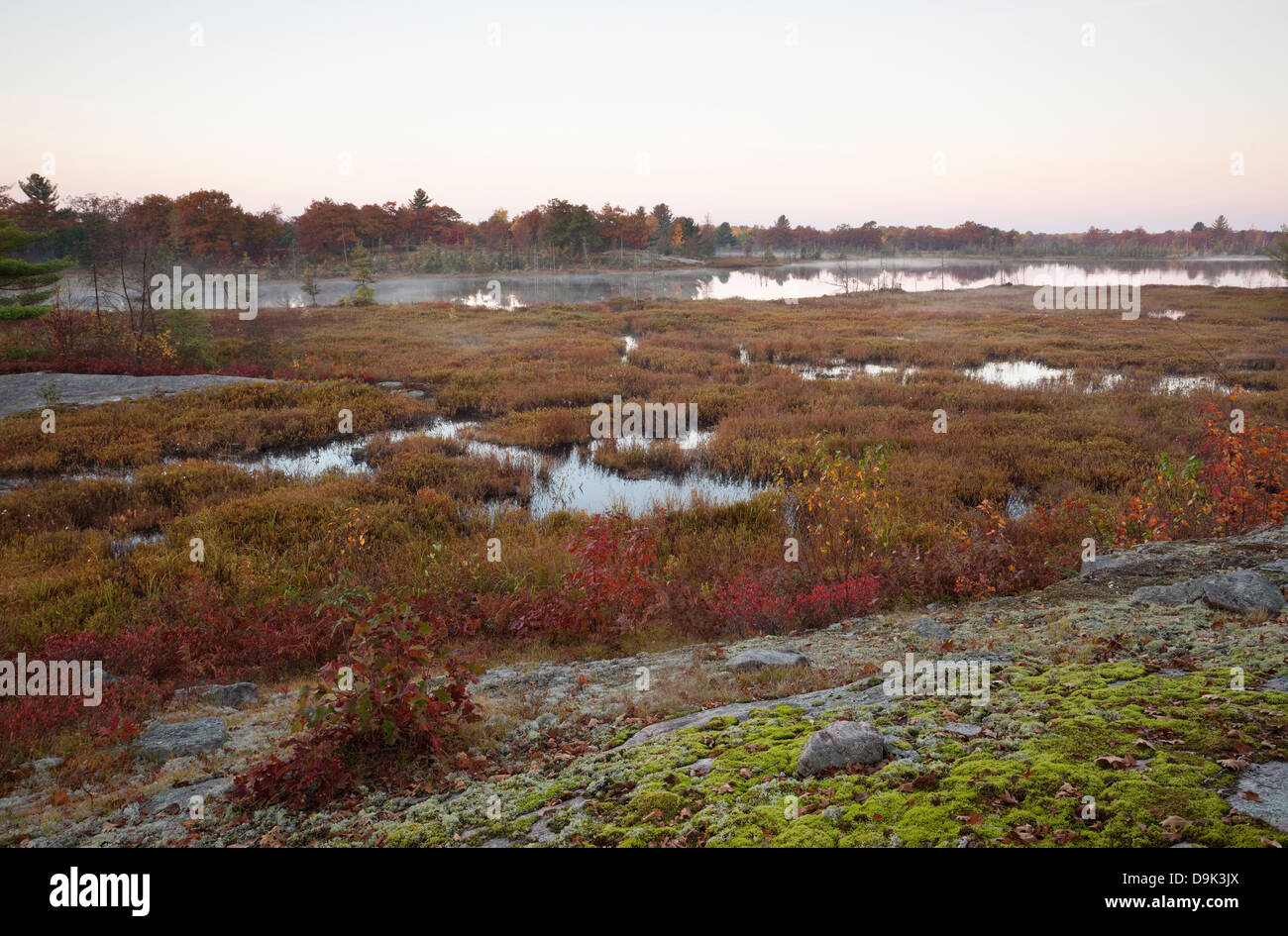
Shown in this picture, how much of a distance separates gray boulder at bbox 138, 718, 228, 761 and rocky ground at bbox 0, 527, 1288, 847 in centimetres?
2

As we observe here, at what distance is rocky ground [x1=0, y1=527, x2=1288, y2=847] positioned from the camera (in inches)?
124

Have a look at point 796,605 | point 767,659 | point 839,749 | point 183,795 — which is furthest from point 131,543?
point 839,749

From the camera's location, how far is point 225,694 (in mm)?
7441

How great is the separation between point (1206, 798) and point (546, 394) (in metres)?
23.7

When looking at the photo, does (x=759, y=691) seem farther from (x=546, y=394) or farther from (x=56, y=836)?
(x=546, y=394)

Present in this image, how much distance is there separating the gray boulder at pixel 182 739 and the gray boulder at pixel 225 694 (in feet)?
2.17

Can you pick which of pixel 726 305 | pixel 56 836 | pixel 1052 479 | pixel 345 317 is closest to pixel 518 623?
pixel 56 836

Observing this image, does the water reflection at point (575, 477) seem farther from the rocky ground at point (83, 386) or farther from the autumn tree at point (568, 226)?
the autumn tree at point (568, 226)

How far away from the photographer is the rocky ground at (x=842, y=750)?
3150 mm

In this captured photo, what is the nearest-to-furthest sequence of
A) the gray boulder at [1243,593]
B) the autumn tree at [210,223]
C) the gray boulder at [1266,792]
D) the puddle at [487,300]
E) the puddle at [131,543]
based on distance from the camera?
the gray boulder at [1266,792], the gray boulder at [1243,593], the puddle at [131,543], the puddle at [487,300], the autumn tree at [210,223]

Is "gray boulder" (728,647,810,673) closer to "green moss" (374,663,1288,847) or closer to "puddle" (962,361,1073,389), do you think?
"green moss" (374,663,1288,847)

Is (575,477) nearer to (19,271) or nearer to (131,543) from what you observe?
(131,543)

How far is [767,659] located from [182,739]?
5.16 meters

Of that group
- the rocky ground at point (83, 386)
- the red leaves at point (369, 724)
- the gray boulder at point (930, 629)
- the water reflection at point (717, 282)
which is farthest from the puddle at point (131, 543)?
the water reflection at point (717, 282)
